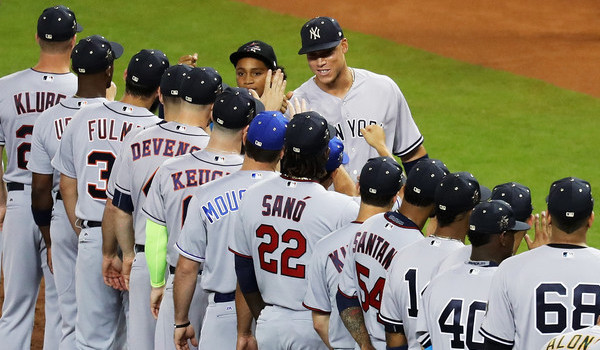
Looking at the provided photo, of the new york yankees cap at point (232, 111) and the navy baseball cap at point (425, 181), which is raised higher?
the new york yankees cap at point (232, 111)

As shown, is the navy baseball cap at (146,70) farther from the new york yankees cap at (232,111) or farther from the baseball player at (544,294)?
the baseball player at (544,294)

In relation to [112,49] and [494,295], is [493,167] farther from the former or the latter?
[494,295]

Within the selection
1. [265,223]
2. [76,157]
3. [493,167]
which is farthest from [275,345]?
[493,167]

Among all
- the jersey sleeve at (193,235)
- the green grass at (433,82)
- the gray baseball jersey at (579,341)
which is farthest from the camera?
the green grass at (433,82)

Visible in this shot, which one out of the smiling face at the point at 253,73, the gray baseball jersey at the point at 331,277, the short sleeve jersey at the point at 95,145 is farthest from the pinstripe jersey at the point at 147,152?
the smiling face at the point at 253,73

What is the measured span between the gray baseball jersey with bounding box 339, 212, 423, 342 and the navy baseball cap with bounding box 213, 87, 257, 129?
0.92 metres

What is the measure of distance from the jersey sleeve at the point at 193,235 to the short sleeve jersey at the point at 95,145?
944 mm

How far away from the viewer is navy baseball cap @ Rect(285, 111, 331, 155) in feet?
15.6

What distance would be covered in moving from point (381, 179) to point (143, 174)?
1.45m

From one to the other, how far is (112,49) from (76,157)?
2.61 feet

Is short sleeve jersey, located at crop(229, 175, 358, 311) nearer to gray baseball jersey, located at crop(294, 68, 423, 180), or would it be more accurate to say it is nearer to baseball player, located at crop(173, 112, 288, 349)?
baseball player, located at crop(173, 112, 288, 349)

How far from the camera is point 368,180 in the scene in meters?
4.61

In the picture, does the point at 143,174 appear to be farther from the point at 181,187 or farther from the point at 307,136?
the point at 307,136

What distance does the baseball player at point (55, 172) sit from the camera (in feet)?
19.9
